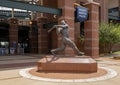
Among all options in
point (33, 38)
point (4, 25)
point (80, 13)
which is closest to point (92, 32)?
point (80, 13)

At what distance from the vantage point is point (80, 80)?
12.2 metres

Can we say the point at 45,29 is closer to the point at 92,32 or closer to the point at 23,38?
the point at 92,32

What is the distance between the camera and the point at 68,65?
1433 cm

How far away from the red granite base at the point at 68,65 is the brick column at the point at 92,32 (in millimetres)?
14005

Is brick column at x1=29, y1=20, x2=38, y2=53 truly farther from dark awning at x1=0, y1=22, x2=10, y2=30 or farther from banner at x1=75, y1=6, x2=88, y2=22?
banner at x1=75, y1=6, x2=88, y2=22

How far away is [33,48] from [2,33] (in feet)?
25.8

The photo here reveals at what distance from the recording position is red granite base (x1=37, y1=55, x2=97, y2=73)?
563 inches

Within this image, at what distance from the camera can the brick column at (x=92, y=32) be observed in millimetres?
28434

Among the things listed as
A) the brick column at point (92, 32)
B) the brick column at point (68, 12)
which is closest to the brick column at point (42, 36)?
the brick column at point (92, 32)

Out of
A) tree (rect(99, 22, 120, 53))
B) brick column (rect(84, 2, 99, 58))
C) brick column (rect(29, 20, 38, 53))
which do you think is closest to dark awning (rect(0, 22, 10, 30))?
brick column (rect(29, 20, 38, 53))

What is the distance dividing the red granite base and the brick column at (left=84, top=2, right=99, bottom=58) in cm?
1401

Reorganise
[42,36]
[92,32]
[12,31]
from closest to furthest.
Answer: [92,32] → [42,36] → [12,31]

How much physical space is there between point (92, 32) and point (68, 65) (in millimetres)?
14844

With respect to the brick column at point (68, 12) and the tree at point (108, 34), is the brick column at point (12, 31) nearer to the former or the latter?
the tree at point (108, 34)
